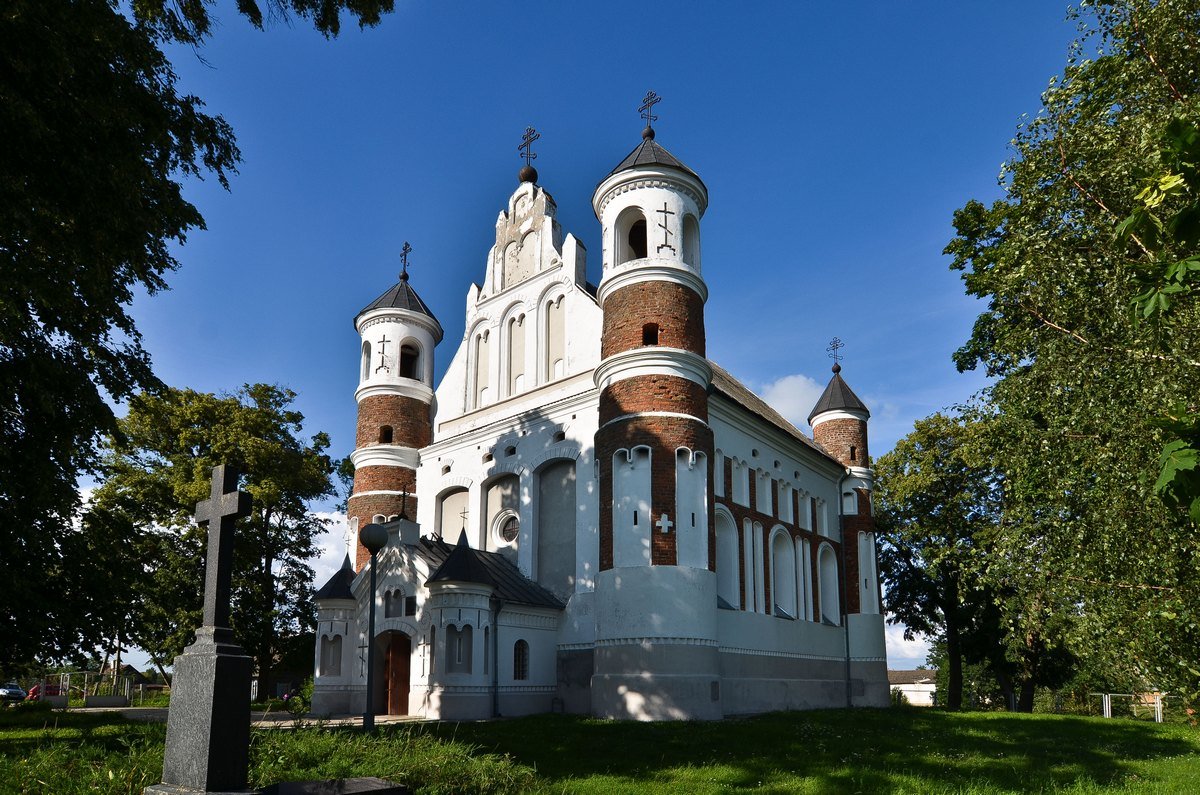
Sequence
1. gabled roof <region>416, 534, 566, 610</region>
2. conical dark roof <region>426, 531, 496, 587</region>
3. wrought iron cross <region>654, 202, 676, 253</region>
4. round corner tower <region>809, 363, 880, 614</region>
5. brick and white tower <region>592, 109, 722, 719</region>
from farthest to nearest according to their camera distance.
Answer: round corner tower <region>809, 363, 880, 614</region> < wrought iron cross <region>654, 202, 676, 253</region> < gabled roof <region>416, 534, 566, 610</region> < conical dark roof <region>426, 531, 496, 587</region> < brick and white tower <region>592, 109, 722, 719</region>

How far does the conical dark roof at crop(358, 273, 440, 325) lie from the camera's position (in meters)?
31.4

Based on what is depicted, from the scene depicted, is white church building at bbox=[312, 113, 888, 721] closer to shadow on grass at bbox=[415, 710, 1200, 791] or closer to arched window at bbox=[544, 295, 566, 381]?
arched window at bbox=[544, 295, 566, 381]

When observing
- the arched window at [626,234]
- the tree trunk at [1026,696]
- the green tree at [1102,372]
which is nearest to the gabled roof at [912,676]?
the tree trunk at [1026,696]

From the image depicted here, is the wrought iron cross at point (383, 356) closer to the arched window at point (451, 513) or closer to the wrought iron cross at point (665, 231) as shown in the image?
the arched window at point (451, 513)

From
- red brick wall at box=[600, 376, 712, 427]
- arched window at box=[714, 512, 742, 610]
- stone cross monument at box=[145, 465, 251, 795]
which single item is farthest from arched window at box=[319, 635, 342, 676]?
stone cross monument at box=[145, 465, 251, 795]

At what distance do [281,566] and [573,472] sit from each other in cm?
1303

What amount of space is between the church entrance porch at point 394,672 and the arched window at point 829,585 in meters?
15.9

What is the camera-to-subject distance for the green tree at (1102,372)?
1036 cm

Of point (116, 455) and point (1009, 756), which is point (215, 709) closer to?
point (1009, 756)

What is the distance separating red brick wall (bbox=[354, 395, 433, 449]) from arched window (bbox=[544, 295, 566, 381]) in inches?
217

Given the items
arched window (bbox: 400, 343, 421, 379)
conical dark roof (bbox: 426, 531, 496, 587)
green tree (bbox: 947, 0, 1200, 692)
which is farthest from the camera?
arched window (bbox: 400, 343, 421, 379)

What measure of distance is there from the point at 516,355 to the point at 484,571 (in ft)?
27.9

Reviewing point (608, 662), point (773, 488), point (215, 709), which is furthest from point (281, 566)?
point (215, 709)

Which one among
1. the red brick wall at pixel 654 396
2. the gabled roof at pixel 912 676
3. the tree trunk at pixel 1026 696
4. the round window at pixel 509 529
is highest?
the red brick wall at pixel 654 396
